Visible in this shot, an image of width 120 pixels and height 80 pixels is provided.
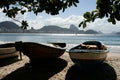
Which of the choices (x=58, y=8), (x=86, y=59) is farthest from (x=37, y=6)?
(x=86, y=59)

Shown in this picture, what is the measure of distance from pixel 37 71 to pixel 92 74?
285 centimetres

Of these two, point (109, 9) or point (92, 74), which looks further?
point (92, 74)

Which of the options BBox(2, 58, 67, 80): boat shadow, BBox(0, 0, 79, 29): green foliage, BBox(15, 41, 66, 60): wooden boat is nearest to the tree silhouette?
BBox(0, 0, 79, 29): green foliage

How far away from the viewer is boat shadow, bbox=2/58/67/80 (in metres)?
10.7

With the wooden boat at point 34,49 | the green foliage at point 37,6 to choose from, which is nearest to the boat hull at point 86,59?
the wooden boat at point 34,49

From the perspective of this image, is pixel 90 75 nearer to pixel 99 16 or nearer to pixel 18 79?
pixel 18 79

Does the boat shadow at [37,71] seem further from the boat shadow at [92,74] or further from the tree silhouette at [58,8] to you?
the tree silhouette at [58,8]

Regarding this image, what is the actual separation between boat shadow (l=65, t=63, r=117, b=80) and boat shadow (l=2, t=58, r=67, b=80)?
843 mm

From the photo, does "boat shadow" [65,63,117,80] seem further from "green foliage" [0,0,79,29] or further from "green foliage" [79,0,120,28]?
"green foliage" [79,0,120,28]

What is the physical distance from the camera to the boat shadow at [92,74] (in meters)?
10.5

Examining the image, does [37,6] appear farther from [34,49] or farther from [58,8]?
[34,49]

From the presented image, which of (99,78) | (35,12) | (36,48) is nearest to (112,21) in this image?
(35,12)

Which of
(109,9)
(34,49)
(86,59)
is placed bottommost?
(86,59)

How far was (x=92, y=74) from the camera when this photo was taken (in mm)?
11172
